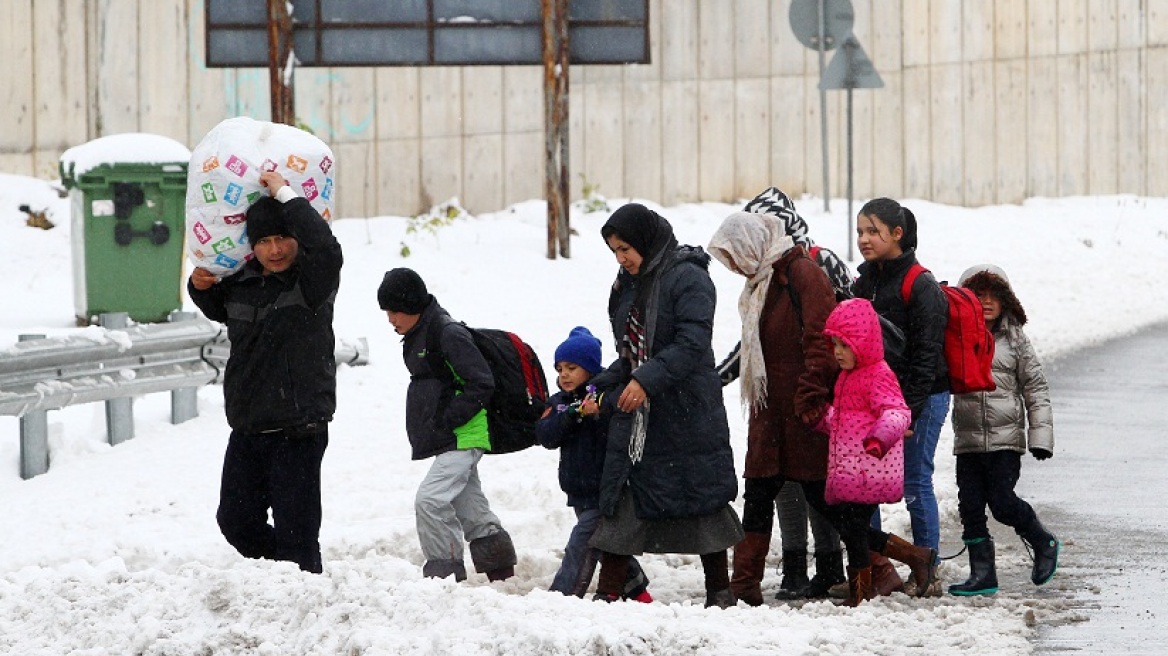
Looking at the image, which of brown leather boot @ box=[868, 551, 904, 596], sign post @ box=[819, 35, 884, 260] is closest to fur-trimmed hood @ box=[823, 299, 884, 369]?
brown leather boot @ box=[868, 551, 904, 596]

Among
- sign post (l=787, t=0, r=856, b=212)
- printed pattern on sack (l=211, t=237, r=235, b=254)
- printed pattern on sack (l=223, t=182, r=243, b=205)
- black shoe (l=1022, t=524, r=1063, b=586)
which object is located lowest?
black shoe (l=1022, t=524, r=1063, b=586)

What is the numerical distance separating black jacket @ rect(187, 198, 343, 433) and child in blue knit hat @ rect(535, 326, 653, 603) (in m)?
1.16

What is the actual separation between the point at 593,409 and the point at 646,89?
1223cm

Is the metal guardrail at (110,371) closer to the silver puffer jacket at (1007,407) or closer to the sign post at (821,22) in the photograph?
the silver puffer jacket at (1007,407)

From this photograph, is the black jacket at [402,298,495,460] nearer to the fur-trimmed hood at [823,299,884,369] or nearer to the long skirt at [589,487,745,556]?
the long skirt at [589,487,745,556]

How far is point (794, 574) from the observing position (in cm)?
768

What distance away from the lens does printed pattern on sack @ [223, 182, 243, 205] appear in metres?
6.60

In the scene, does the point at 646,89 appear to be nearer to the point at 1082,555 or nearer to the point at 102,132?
the point at 102,132

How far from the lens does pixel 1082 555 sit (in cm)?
816

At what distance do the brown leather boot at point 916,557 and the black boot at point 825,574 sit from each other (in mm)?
268

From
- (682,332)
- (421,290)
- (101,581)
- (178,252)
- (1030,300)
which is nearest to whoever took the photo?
(101,581)

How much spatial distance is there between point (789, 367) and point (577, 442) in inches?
33.6

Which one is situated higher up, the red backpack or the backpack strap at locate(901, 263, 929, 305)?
the backpack strap at locate(901, 263, 929, 305)

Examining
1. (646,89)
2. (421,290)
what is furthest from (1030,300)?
(421,290)
